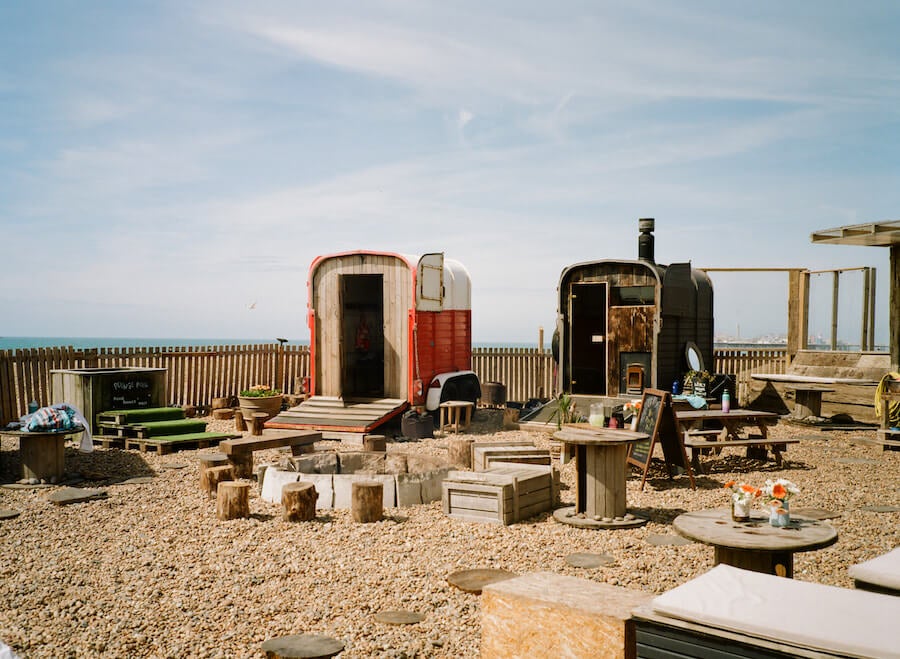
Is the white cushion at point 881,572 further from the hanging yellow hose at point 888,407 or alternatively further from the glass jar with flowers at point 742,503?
the hanging yellow hose at point 888,407

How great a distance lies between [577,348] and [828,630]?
42.8 feet

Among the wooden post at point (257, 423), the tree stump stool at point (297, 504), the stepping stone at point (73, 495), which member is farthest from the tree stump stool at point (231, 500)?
the wooden post at point (257, 423)

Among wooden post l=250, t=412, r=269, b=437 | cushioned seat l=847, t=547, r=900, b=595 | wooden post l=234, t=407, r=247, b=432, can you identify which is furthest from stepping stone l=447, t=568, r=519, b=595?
wooden post l=234, t=407, r=247, b=432

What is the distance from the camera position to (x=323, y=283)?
45.7ft

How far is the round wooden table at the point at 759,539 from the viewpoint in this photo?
4125mm

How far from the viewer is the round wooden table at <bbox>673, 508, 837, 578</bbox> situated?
13.5 feet

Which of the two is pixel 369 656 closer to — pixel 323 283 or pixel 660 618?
pixel 660 618

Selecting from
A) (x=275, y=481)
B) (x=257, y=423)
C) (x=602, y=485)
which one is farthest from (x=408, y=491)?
(x=257, y=423)

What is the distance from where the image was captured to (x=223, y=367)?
16844 millimetres

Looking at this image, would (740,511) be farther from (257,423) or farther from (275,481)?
(257,423)

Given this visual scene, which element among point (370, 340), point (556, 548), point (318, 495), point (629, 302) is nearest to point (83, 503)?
point (318, 495)

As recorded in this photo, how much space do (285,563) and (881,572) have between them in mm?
4013

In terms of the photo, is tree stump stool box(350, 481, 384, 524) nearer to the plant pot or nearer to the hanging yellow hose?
the plant pot

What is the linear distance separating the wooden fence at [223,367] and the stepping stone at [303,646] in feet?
36.3
